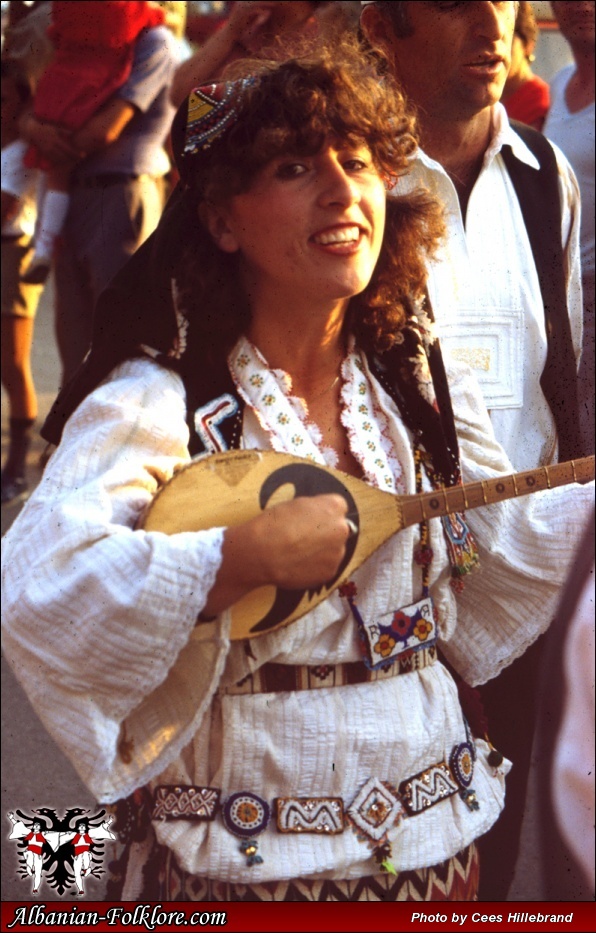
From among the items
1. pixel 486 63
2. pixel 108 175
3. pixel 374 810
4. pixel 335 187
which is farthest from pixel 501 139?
pixel 374 810

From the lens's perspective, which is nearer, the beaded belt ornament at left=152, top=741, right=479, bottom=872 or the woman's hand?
the woman's hand

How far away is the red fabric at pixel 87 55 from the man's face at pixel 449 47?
16.2 inches

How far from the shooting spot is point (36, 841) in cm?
180

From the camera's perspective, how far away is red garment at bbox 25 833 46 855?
1.80m

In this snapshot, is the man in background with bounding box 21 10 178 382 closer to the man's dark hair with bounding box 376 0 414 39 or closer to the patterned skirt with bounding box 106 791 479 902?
the man's dark hair with bounding box 376 0 414 39

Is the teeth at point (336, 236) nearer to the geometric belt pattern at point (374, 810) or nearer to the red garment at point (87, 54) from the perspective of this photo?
the red garment at point (87, 54)

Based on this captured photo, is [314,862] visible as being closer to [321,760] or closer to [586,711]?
[321,760]

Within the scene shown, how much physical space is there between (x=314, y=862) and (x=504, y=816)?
0.56 meters

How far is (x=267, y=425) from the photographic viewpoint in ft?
5.43

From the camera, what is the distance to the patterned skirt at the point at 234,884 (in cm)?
167

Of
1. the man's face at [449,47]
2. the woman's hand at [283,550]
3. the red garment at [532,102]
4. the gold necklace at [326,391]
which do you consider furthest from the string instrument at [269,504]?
the red garment at [532,102]

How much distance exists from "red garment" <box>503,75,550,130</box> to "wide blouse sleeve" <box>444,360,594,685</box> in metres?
0.66

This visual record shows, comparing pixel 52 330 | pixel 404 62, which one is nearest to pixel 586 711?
pixel 404 62

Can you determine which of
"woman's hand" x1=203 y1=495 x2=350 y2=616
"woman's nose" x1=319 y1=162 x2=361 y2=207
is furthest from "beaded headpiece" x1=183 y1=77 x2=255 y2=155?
"woman's hand" x1=203 y1=495 x2=350 y2=616
